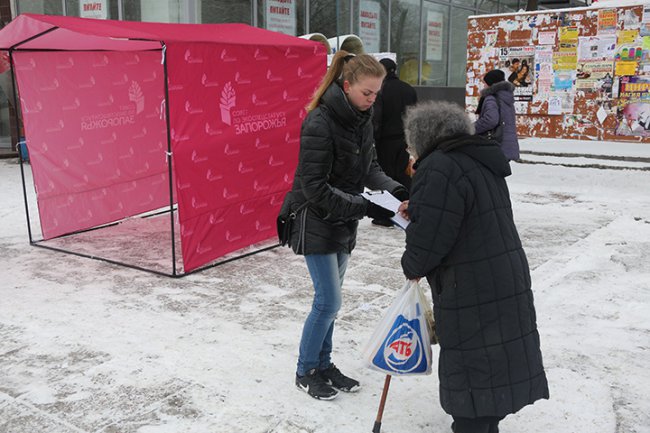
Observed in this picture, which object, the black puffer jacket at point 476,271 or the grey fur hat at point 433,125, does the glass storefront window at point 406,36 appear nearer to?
the grey fur hat at point 433,125

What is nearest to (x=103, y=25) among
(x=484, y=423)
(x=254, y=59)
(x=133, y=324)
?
(x=254, y=59)

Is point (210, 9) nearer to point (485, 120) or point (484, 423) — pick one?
point (485, 120)

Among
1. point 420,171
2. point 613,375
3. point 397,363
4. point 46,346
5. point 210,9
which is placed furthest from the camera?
point 210,9

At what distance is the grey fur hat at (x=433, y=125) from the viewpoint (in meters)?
2.70

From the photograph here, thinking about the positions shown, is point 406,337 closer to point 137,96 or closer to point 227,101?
point 227,101

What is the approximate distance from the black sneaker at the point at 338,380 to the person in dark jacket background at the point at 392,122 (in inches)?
151

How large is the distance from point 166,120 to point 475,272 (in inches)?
137

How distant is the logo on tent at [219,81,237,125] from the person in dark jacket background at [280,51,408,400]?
9.05 ft

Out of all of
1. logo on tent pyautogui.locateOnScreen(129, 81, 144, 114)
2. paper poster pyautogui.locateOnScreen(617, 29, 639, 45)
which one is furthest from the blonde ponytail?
paper poster pyautogui.locateOnScreen(617, 29, 639, 45)

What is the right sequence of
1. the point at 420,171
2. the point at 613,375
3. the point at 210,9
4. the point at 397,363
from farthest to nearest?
the point at 210,9
the point at 613,375
the point at 397,363
the point at 420,171

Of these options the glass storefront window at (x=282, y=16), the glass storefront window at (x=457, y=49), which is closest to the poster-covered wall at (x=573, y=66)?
the glass storefront window at (x=457, y=49)

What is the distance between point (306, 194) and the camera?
3.18 m

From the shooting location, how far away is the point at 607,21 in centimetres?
1412

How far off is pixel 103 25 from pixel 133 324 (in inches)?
104
